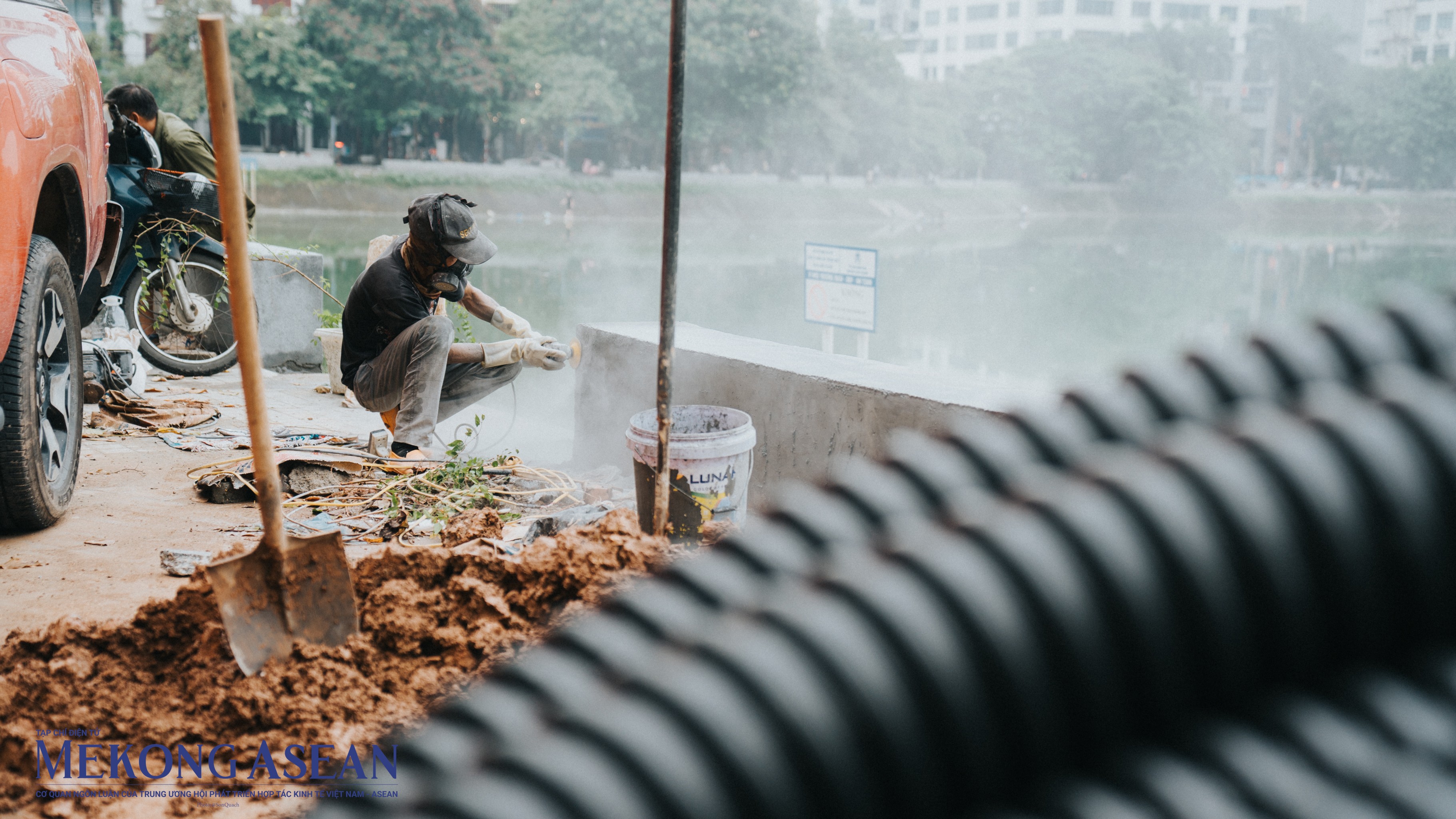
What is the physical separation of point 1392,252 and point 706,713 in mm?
56184

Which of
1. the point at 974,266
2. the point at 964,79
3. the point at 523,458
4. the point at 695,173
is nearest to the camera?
the point at 523,458

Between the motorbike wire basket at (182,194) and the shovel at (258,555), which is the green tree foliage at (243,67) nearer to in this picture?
the motorbike wire basket at (182,194)

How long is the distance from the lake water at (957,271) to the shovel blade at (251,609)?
3505 millimetres

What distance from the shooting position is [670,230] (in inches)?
146

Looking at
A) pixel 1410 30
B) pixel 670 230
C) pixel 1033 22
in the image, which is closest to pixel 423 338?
pixel 670 230

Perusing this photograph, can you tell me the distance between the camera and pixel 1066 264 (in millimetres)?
44344

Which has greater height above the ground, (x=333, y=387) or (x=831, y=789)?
(x=831, y=789)

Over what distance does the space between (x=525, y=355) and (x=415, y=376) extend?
60 cm

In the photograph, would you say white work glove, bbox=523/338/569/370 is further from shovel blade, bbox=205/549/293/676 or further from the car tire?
shovel blade, bbox=205/549/293/676

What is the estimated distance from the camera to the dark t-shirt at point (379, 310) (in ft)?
18.6

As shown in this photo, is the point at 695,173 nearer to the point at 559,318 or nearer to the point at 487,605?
the point at 559,318

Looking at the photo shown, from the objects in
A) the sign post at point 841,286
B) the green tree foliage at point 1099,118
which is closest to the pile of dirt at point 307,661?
the sign post at point 841,286

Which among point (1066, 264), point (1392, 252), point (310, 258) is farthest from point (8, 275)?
point (1392, 252)

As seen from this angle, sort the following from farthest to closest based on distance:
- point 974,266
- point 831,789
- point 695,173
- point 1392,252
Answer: point 695,173, point 1392,252, point 974,266, point 831,789
